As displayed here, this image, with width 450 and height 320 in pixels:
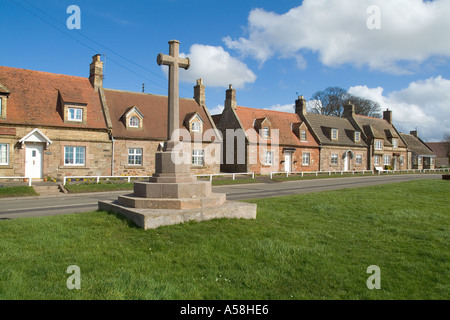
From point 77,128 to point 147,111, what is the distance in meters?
7.04

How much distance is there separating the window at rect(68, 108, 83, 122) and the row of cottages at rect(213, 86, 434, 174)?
51.3 ft

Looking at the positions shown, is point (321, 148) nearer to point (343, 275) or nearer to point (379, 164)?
point (379, 164)

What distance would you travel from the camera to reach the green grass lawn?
4.68 m

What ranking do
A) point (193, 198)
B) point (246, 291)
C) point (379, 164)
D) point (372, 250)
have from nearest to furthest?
point (246, 291) < point (372, 250) < point (193, 198) < point (379, 164)

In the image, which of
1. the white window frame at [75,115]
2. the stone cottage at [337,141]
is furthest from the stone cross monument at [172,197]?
the stone cottage at [337,141]

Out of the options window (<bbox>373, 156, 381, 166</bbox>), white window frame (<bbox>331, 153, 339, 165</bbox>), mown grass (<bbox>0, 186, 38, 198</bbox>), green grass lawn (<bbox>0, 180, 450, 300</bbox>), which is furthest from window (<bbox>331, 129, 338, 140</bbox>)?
green grass lawn (<bbox>0, 180, 450, 300</bbox>)

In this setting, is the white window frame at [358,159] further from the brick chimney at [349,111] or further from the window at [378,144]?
the brick chimney at [349,111]

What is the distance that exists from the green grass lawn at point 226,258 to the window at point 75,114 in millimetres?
18814

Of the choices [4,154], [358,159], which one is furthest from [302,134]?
[4,154]

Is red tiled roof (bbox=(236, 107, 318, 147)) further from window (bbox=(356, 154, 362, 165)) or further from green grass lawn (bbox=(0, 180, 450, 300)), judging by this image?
green grass lawn (bbox=(0, 180, 450, 300))

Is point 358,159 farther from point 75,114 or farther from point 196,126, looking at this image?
point 75,114
